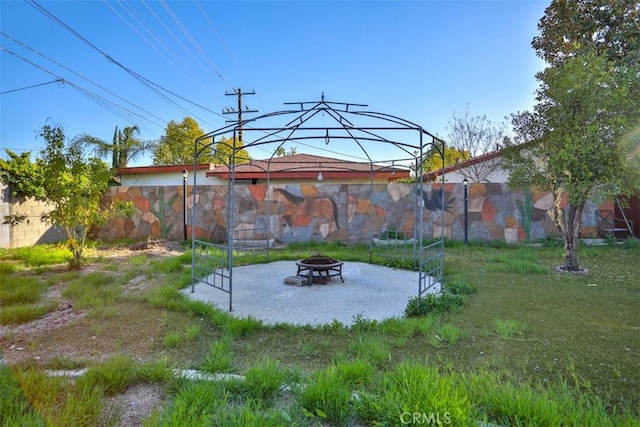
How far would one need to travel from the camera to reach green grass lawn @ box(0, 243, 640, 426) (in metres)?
1.80

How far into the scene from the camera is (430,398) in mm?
1832

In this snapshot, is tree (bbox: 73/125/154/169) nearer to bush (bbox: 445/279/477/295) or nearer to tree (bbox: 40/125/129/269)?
tree (bbox: 40/125/129/269)

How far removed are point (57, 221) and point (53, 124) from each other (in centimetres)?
163

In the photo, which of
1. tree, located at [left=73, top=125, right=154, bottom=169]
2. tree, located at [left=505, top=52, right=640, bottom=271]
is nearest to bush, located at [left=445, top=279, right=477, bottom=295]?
tree, located at [left=505, top=52, right=640, bottom=271]

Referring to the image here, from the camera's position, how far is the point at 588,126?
475cm

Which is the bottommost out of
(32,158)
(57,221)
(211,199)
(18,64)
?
(57,221)

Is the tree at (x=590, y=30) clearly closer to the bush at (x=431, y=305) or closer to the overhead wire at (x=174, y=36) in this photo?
the bush at (x=431, y=305)

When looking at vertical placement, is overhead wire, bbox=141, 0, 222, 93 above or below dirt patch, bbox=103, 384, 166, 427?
above

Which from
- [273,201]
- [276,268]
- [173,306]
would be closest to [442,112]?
[273,201]

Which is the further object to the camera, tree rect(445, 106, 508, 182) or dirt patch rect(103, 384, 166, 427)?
tree rect(445, 106, 508, 182)

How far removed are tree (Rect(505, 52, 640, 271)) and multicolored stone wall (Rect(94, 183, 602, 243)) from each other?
10.7 feet

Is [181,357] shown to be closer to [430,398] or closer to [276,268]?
[430,398]
